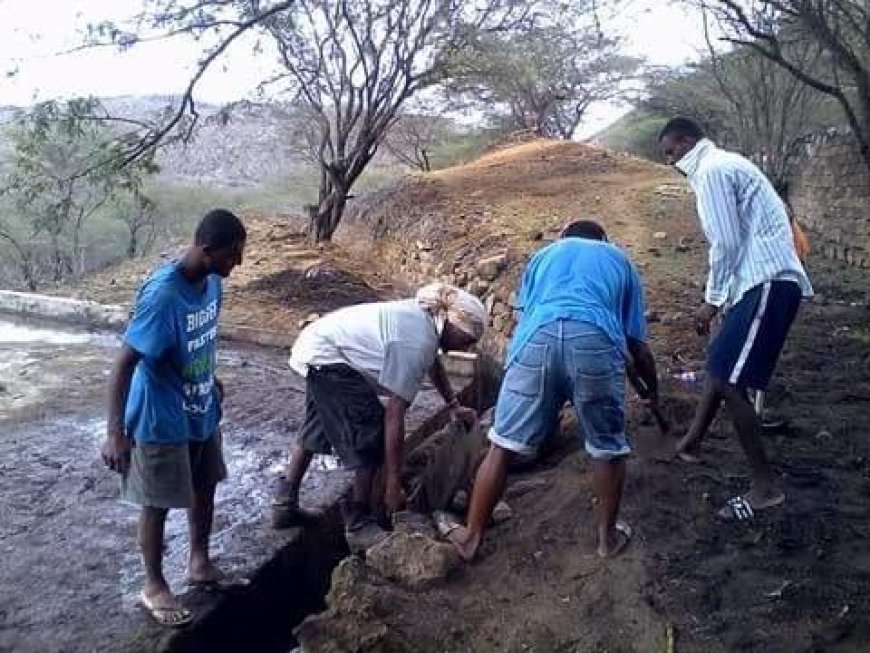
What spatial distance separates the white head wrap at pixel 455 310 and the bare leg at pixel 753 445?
1097mm

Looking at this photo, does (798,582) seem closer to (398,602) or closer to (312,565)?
(398,602)

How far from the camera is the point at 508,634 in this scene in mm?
3461

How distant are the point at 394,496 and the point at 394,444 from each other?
0.30 m

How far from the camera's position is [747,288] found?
13.3 ft

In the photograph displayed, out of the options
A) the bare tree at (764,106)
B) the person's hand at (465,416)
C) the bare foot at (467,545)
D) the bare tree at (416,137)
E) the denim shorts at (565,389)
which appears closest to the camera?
the denim shorts at (565,389)

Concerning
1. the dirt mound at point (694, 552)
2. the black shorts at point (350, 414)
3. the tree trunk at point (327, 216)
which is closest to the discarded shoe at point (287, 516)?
the black shorts at point (350, 414)

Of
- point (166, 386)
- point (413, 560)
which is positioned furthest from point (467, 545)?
point (166, 386)

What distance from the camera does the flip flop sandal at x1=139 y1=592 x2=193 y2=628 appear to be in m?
3.79

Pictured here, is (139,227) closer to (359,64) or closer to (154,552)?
(359,64)

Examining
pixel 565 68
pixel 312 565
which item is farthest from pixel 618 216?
pixel 565 68

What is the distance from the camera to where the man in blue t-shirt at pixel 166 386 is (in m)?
3.50

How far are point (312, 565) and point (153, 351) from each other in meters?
1.89

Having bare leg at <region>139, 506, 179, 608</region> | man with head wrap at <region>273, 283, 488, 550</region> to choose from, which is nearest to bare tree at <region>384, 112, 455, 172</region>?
man with head wrap at <region>273, 283, 488, 550</region>

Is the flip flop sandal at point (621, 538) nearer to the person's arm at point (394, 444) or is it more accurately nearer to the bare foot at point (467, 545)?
the bare foot at point (467, 545)
